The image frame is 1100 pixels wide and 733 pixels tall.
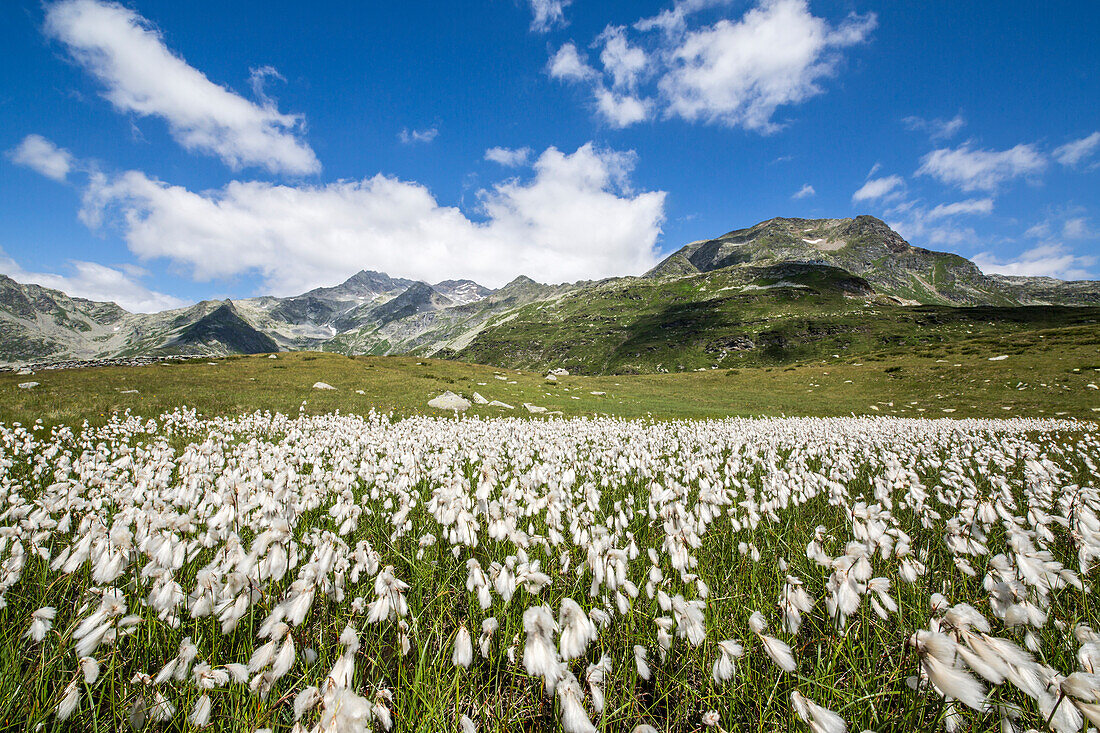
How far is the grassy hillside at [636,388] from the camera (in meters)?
21.5

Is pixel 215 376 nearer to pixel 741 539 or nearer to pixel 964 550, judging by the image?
pixel 741 539

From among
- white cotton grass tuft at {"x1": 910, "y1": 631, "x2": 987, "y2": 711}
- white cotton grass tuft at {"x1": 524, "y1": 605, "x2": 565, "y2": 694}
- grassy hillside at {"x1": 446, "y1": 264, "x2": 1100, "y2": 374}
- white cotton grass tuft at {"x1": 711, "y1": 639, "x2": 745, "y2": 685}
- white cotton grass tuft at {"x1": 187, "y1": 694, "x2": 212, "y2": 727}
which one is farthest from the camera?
grassy hillside at {"x1": 446, "y1": 264, "x2": 1100, "y2": 374}

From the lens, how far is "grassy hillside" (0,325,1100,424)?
21453 mm

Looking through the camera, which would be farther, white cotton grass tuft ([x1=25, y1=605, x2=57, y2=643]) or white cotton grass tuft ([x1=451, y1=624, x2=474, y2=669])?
white cotton grass tuft ([x1=25, y1=605, x2=57, y2=643])

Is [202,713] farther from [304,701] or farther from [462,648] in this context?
[462,648]

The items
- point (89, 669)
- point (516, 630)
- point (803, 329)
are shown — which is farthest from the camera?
→ point (803, 329)

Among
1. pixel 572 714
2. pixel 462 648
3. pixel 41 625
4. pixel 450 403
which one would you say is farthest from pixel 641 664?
pixel 450 403

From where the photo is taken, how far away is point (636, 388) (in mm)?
Result: 49000

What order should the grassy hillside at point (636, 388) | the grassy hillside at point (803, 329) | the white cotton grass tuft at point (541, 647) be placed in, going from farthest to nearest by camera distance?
the grassy hillside at point (803, 329), the grassy hillside at point (636, 388), the white cotton grass tuft at point (541, 647)

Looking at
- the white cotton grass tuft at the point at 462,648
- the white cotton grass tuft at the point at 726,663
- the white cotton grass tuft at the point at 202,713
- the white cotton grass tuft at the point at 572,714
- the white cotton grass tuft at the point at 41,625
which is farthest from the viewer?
the white cotton grass tuft at the point at 41,625

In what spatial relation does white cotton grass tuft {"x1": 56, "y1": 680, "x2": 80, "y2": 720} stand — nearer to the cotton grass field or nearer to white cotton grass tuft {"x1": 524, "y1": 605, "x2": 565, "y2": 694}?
the cotton grass field

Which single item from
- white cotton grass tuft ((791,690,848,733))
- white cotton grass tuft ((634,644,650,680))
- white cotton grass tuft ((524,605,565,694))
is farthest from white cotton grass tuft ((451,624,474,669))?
white cotton grass tuft ((791,690,848,733))

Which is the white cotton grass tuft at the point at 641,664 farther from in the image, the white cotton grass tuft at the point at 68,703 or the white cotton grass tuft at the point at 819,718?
the white cotton grass tuft at the point at 68,703

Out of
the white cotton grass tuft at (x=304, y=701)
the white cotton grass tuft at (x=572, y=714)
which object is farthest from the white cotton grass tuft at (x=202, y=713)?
the white cotton grass tuft at (x=572, y=714)
